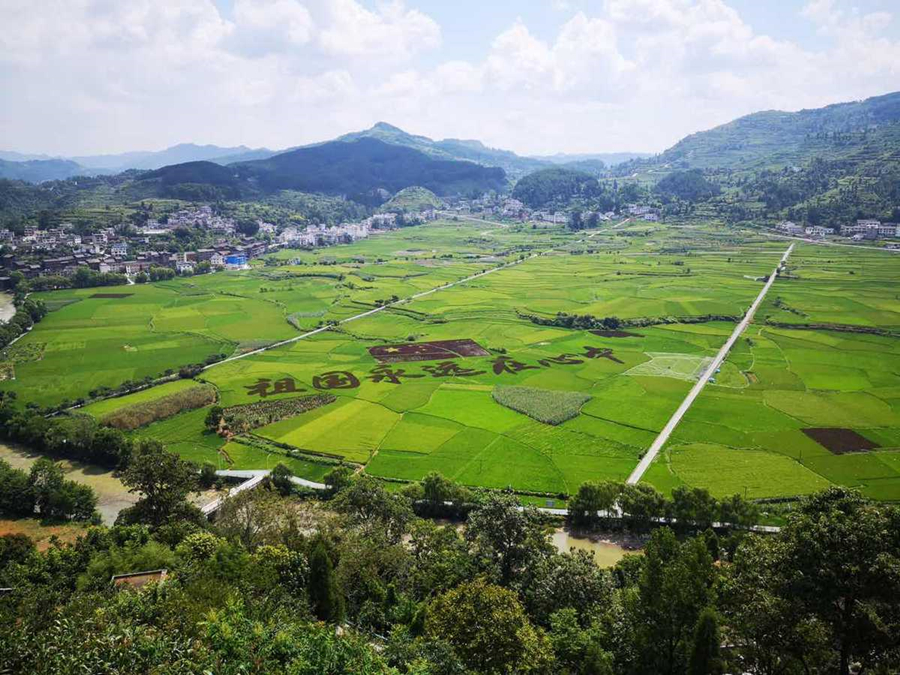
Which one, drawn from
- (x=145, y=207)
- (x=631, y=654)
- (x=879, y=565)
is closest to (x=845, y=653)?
(x=879, y=565)

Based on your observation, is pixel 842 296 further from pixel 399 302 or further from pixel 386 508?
pixel 386 508

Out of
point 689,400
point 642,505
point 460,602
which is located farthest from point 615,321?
point 460,602

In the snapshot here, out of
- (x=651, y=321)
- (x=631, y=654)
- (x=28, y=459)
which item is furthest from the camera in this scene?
(x=651, y=321)

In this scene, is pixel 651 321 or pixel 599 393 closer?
pixel 599 393

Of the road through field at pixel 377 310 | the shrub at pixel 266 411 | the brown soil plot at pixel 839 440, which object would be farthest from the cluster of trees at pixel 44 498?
the brown soil plot at pixel 839 440

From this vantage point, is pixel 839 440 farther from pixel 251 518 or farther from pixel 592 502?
pixel 251 518

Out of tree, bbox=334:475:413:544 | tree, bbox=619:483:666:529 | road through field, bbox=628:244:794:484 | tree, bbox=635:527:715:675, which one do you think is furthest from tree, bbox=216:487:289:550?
road through field, bbox=628:244:794:484

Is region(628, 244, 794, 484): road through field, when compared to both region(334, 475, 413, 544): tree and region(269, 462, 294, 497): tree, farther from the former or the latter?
region(269, 462, 294, 497): tree

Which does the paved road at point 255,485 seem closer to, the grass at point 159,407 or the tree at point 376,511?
the tree at point 376,511
